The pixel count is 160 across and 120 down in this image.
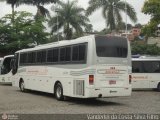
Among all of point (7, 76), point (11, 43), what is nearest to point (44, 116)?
point (7, 76)

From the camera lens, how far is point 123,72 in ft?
59.9

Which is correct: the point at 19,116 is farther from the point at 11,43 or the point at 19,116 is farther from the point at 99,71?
the point at 11,43

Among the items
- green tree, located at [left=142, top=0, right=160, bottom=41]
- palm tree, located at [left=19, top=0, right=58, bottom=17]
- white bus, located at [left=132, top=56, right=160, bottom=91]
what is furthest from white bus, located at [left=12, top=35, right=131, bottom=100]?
palm tree, located at [left=19, top=0, right=58, bottom=17]

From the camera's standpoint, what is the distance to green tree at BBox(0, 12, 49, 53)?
1987 inches

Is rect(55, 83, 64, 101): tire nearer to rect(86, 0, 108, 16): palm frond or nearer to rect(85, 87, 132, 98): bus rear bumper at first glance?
rect(85, 87, 132, 98): bus rear bumper

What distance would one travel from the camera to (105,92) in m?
17.8

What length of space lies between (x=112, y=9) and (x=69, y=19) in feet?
33.4

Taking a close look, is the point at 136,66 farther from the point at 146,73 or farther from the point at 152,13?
the point at 152,13

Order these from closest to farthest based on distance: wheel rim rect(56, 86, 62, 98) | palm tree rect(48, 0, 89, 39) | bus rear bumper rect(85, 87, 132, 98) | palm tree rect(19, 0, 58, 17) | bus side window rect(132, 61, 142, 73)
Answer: bus rear bumper rect(85, 87, 132, 98) < wheel rim rect(56, 86, 62, 98) < bus side window rect(132, 61, 142, 73) < palm tree rect(19, 0, 58, 17) < palm tree rect(48, 0, 89, 39)

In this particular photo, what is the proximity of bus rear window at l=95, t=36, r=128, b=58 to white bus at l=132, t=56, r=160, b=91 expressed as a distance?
987cm

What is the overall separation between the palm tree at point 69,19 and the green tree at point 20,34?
997 centimetres

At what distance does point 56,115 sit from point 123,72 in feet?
16.6

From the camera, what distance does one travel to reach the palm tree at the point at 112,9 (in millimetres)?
54594

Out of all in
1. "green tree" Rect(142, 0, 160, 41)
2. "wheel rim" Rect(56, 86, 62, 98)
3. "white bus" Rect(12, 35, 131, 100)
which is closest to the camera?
"white bus" Rect(12, 35, 131, 100)
